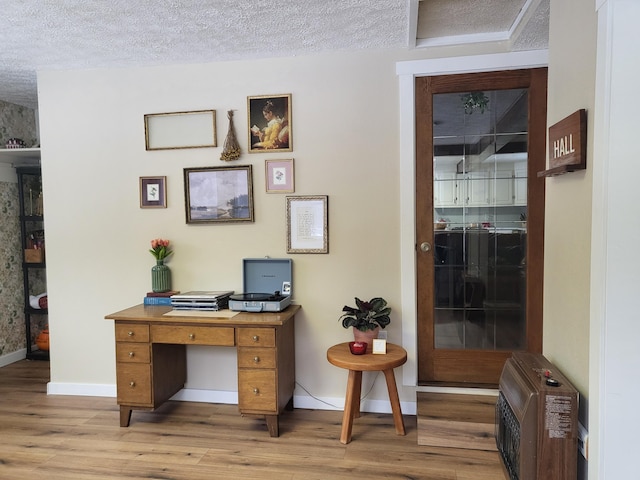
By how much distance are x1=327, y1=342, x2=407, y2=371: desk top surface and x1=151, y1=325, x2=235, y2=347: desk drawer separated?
0.64 m

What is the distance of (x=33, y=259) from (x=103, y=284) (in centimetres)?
127

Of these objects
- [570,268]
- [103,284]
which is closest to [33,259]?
[103,284]

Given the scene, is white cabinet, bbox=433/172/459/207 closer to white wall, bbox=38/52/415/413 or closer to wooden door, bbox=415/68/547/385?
wooden door, bbox=415/68/547/385

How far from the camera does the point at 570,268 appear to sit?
1668 mm

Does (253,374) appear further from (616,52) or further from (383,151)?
(616,52)

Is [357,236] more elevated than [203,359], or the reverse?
[357,236]

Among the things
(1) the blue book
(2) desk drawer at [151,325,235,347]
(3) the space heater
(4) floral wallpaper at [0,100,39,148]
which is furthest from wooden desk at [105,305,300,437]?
(4) floral wallpaper at [0,100,39,148]

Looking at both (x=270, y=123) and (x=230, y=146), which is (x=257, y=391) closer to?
(x=230, y=146)

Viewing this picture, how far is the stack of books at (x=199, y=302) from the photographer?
2.73 metres

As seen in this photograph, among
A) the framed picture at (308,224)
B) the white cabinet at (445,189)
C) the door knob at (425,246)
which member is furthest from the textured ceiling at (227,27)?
the door knob at (425,246)

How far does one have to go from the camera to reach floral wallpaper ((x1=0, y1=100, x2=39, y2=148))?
12.6 ft

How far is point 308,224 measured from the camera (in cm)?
287

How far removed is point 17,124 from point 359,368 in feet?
12.9

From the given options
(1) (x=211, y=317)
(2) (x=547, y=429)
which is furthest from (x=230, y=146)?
(2) (x=547, y=429)
